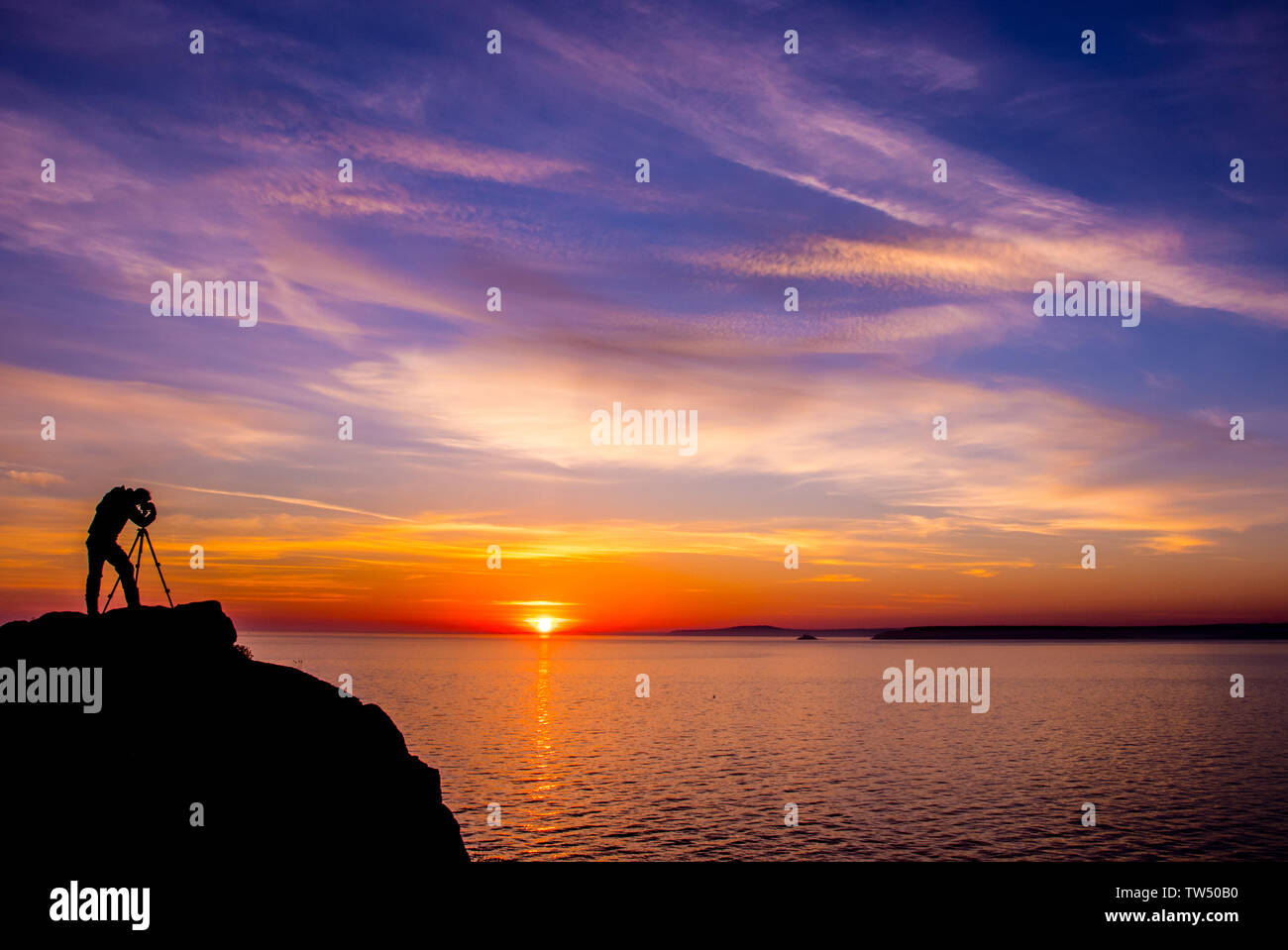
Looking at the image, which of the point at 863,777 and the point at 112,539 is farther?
the point at 863,777

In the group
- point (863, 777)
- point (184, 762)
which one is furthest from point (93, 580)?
point (863, 777)

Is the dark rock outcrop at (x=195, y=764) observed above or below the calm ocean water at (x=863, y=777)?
above

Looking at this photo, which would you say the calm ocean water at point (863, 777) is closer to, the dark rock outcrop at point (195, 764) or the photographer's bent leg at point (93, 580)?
the dark rock outcrop at point (195, 764)

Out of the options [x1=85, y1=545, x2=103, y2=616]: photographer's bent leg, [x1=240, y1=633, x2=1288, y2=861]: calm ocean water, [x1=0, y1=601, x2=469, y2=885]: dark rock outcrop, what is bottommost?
[x1=240, y1=633, x2=1288, y2=861]: calm ocean water

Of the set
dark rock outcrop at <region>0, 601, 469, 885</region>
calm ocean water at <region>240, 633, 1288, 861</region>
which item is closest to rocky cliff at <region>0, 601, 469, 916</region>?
dark rock outcrop at <region>0, 601, 469, 885</region>

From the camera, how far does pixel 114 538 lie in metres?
18.9

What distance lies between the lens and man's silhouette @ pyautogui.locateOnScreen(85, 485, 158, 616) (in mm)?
18672

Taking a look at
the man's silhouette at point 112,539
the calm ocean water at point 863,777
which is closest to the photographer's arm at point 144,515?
the man's silhouette at point 112,539

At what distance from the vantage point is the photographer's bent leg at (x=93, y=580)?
18656mm

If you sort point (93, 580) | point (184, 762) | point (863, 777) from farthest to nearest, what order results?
point (863, 777), point (93, 580), point (184, 762)

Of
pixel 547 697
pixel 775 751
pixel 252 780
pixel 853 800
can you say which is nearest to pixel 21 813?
pixel 252 780

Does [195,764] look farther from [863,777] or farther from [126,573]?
[863,777]

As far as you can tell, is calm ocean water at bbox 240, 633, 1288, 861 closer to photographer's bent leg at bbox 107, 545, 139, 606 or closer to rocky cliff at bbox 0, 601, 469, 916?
rocky cliff at bbox 0, 601, 469, 916

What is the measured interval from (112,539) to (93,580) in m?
1.02
